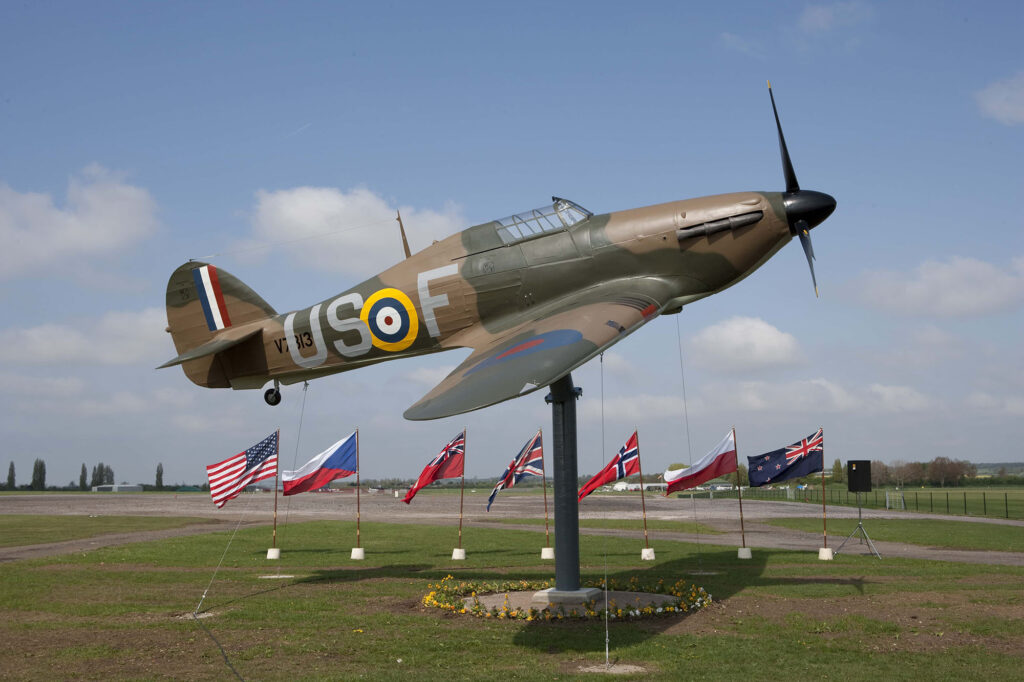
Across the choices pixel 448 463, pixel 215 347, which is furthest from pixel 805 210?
pixel 448 463

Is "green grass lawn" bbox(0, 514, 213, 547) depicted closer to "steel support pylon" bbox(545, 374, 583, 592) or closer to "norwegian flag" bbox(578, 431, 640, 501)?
"norwegian flag" bbox(578, 431, 640, 501)

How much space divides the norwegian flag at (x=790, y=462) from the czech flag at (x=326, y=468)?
43.4ft

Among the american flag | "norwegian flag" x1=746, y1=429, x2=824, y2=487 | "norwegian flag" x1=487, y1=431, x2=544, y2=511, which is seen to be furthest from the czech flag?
"norwegian flag" x1=746, y1=429, x2=824, y2=487

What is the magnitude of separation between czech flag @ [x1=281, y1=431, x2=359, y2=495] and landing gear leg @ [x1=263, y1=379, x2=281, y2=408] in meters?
7.95

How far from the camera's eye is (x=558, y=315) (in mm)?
12680

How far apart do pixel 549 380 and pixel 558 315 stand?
338 cm

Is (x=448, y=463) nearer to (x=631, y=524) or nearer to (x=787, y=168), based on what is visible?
(x=787, y=168)

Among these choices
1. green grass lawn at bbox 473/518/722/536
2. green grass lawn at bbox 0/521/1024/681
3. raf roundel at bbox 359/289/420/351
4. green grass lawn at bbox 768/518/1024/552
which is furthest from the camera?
green grass lawn at bbox 473/518/722/536

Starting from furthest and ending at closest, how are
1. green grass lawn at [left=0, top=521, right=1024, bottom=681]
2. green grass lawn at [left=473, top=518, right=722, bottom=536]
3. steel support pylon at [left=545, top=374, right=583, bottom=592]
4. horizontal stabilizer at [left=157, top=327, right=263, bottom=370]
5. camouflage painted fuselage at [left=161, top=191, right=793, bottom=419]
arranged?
green grass lawn at [left=473, top=518, right=722, bottom=536] < horizontal stabilizer at [left=157, top=327, right=263, bottom=370] < steel support pylon at [left=545, top=374, right=583, bottom=592] < camouflage painted fuselage at [left=161, top=191, right=793, bottom=419] < green grass lawn at [left=0, top=521, right=1024, bottom=681]

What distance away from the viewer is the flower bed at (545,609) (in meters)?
15.0

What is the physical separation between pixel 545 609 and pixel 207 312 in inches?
426

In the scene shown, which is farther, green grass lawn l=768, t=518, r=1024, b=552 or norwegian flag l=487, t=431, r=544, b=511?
green grass lawn l=768, t=518, r=1024, b=552

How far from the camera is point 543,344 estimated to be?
10.8 metres

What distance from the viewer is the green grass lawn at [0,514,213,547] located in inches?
1369
